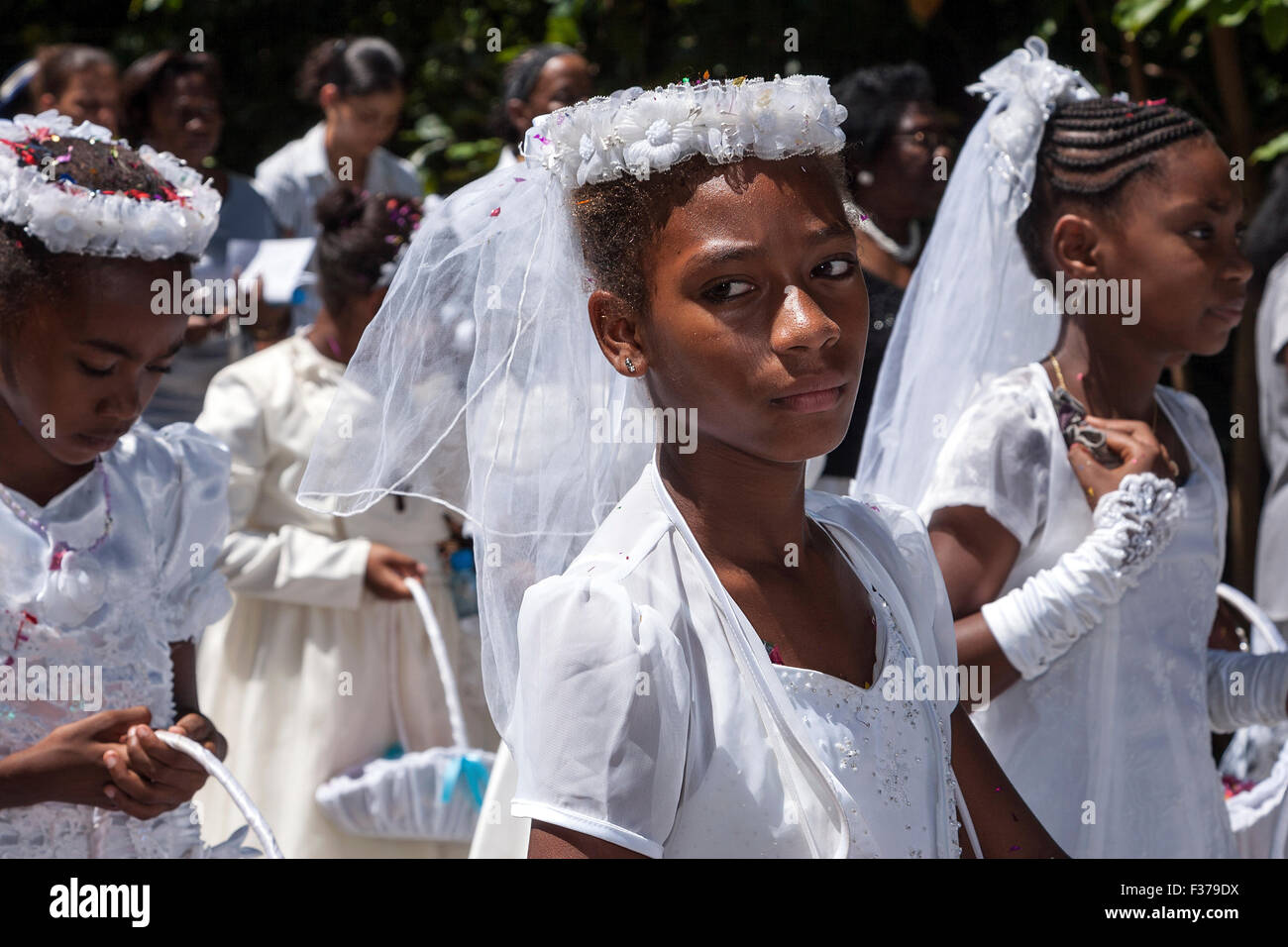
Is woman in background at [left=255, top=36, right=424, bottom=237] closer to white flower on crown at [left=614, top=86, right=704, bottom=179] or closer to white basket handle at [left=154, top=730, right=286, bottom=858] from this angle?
white basket handle at [left=154, top=730, right=286, bottom=858]

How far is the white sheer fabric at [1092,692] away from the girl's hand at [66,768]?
1.47 meters

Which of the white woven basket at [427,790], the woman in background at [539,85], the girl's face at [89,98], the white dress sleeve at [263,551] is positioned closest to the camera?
the white woven basket at [427,790]

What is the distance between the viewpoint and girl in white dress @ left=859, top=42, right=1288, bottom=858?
9.00 feet

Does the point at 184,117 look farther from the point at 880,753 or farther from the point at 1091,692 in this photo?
the point at 880,753

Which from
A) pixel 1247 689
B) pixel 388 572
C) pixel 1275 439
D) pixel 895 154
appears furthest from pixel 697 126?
pixel 1275 439

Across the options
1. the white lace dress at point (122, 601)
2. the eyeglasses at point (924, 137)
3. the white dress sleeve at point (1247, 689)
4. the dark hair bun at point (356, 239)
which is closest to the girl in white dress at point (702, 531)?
the white lace dress at point (122, 601)

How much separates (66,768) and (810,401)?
137cm

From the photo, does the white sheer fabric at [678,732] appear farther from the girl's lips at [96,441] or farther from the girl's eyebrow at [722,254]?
the girl's lips at [96,441]

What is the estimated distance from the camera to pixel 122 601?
266cm

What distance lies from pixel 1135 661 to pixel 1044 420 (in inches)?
18.7

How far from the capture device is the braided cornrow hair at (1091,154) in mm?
2957

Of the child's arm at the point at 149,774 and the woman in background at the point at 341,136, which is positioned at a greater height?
the woman in background at the point at 341,136

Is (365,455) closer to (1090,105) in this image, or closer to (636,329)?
(636,329)

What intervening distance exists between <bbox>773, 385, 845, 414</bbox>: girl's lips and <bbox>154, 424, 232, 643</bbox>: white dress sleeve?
4.72ft
